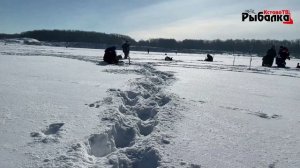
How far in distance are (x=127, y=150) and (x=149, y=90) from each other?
5300mm

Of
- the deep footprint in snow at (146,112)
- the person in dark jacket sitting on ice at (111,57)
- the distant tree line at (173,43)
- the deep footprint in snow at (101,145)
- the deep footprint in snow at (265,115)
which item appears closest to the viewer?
the deep footprint in snow at (101,145)

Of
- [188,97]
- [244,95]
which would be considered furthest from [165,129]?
[244,95]

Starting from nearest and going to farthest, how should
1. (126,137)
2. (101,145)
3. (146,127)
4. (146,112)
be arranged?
(101,145), (126,137), (146,127), (146,112)

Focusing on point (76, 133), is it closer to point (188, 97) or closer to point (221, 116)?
point (221, 116)

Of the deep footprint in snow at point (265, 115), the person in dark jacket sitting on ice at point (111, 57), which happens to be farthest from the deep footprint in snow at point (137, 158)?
the person in dark jacket sitting on ice at point (111, 57)

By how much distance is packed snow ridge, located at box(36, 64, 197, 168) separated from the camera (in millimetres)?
4246

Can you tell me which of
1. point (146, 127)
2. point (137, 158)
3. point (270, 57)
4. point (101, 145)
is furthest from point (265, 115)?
point (270, 57)

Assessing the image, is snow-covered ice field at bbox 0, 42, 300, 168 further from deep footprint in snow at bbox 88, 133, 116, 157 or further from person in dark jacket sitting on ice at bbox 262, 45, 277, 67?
person in dark jacket sitting on ice at bbox 262, 45, 277, 67

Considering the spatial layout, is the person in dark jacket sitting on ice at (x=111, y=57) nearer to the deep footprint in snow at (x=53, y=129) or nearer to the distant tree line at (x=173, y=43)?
the deep footprint in snow at (x=53, y=129)

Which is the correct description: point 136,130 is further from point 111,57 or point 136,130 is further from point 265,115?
point 111,57

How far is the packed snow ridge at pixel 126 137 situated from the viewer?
425 centimetres

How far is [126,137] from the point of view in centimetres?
548

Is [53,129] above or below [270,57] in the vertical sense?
below

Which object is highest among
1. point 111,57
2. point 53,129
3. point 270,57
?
point 111,57
